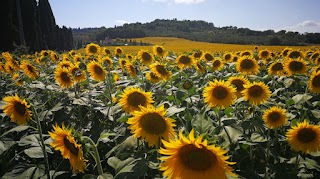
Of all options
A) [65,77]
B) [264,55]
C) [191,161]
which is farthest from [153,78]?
[264,55]

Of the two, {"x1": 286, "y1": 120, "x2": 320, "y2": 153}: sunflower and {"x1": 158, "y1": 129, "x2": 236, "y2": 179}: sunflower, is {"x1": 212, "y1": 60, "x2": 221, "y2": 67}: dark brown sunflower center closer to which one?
{"x1": 286, "y1": 120, "x2": 320, "y2": 153}: sunflower

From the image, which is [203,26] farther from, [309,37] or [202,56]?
[202,56]

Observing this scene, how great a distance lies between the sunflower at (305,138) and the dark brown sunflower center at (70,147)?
1998 millimetres

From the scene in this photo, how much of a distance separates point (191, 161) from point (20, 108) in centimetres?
197

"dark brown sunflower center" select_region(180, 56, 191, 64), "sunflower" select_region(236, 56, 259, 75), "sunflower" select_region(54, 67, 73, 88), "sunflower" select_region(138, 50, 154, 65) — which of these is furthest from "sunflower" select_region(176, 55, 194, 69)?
"sunflower" select_region(54, 67, 73, 88)

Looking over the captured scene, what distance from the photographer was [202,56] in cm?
702

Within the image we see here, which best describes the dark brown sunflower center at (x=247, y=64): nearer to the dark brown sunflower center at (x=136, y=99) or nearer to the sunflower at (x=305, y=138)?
the sunflower at (x=305, y=138)

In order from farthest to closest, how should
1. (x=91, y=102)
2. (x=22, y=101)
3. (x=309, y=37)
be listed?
1. (x=309, y=37)
2. (x=91, y=102)
3. (x=22, y=101)

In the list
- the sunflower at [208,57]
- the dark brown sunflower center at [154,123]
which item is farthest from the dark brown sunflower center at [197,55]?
the dark brown sunflower center at [154,123]

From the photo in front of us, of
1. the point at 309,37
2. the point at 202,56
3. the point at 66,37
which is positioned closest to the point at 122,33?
the point at 66,37

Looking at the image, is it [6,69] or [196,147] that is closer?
[196,147]

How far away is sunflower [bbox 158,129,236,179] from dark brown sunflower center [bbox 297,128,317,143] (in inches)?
63.0

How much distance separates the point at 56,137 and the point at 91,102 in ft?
5.61

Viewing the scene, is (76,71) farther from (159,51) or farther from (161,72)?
(159,51)
